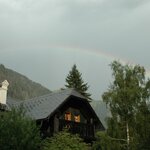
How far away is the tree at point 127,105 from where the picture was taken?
2306 cm

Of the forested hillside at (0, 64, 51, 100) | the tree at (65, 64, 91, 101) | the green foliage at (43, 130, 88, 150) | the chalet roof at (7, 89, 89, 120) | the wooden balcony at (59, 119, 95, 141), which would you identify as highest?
the forested hillside at (0, 64, 51, 100)

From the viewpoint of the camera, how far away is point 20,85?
160m

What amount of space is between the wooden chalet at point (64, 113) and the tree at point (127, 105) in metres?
6.77

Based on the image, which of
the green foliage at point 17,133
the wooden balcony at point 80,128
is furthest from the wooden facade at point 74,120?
the green foliage at point 17,133

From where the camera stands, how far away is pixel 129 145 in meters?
22.5

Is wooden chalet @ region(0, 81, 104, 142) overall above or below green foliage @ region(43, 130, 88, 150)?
above

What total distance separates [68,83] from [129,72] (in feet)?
118

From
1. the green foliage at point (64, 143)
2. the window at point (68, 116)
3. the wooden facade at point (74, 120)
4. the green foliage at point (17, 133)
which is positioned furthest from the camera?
the window at point (68, 116)

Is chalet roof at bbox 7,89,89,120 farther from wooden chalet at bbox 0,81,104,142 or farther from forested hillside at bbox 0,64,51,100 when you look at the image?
forested hillside at bbox 0,64,51,100

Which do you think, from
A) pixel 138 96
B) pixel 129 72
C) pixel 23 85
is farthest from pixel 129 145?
pixel 23 85

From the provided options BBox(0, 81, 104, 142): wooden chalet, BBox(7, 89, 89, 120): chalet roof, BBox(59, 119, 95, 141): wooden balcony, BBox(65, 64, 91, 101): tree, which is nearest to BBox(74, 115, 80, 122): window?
BBox(0, 81, 104, 142): wooden chalet

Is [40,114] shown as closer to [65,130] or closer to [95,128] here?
[65,130]

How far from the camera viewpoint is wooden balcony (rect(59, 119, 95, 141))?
3131cm

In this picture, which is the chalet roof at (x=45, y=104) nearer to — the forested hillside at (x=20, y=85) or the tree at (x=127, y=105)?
the tree at (x=127, y=105)
